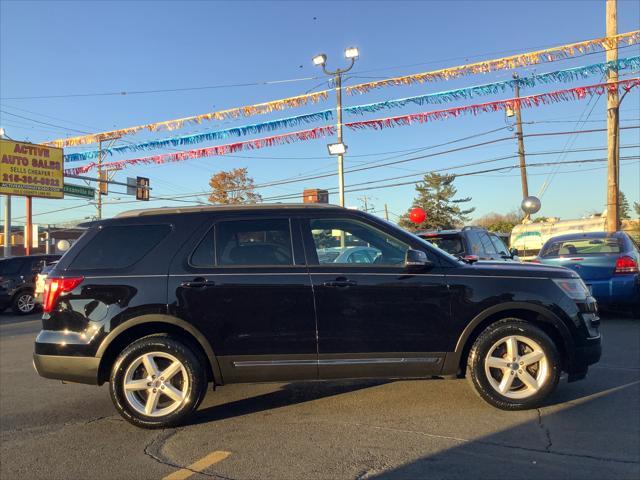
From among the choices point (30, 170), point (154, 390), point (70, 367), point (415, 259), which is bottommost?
point (154, 390)

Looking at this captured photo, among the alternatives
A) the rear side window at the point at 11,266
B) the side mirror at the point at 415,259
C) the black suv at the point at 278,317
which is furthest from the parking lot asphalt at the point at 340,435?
the rear side window at the point at 11,266

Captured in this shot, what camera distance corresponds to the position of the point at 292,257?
447 cm

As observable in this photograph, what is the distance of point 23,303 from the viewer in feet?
44.7

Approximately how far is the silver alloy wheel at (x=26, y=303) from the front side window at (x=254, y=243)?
11610 mm

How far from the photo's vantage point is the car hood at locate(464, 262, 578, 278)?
4.49 m

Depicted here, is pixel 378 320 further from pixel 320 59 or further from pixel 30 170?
pixel 30 170

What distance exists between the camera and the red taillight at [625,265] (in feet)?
28.5

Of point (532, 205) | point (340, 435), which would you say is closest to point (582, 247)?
point (340, 435)

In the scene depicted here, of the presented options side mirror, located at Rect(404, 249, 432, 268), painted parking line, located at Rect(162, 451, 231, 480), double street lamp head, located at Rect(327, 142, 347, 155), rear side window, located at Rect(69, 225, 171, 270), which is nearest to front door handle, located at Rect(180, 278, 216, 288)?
rear side window, located at Rect(69, 225, 171, 270)

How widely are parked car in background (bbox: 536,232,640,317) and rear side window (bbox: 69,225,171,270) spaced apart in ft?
23.1

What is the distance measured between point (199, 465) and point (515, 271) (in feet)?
10.1

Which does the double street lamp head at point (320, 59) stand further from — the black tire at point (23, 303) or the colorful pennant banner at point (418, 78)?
the black tire at point (23, 303)

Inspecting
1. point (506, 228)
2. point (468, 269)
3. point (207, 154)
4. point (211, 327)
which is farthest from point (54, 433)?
point (506, 228)

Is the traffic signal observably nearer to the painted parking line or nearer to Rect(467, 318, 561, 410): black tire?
the painted parking line
